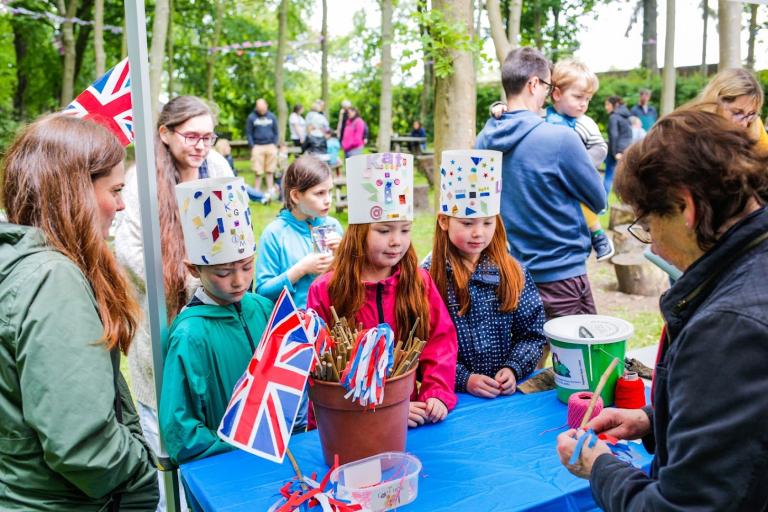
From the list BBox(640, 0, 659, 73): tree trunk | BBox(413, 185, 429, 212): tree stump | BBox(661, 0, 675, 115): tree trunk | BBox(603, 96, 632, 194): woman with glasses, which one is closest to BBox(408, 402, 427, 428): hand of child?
BBox(661, 0, 675, 115): tree trunk

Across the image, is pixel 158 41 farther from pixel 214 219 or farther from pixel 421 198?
pixel 214 219

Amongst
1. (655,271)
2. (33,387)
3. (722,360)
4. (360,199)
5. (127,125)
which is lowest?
(655,271)

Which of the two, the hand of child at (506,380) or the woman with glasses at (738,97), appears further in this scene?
the woman with glasses at (738,97)

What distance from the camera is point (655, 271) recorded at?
6703mm

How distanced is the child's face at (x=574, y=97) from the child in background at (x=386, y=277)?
5.37 feet

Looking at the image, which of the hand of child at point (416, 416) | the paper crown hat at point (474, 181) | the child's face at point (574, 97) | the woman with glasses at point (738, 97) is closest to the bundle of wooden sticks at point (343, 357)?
the hand of child at point (416, 416)

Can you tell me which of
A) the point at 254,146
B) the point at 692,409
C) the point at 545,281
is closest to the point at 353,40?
the point at 254,146

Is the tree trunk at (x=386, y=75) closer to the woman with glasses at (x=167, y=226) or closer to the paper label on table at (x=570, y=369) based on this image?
the woman with glasses at (x=167, y=226)

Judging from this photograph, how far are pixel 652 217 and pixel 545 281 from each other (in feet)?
6.74

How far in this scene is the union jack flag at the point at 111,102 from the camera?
2605 millimetres

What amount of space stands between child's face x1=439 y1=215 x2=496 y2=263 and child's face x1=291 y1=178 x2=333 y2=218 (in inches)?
32.0

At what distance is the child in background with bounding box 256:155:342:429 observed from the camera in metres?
3.13

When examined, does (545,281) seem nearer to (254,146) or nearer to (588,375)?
(588,375)

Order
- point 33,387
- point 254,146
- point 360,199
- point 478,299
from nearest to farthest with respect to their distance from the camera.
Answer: point 33,387 → point 360,199 → point 478,299 → point 254,146
